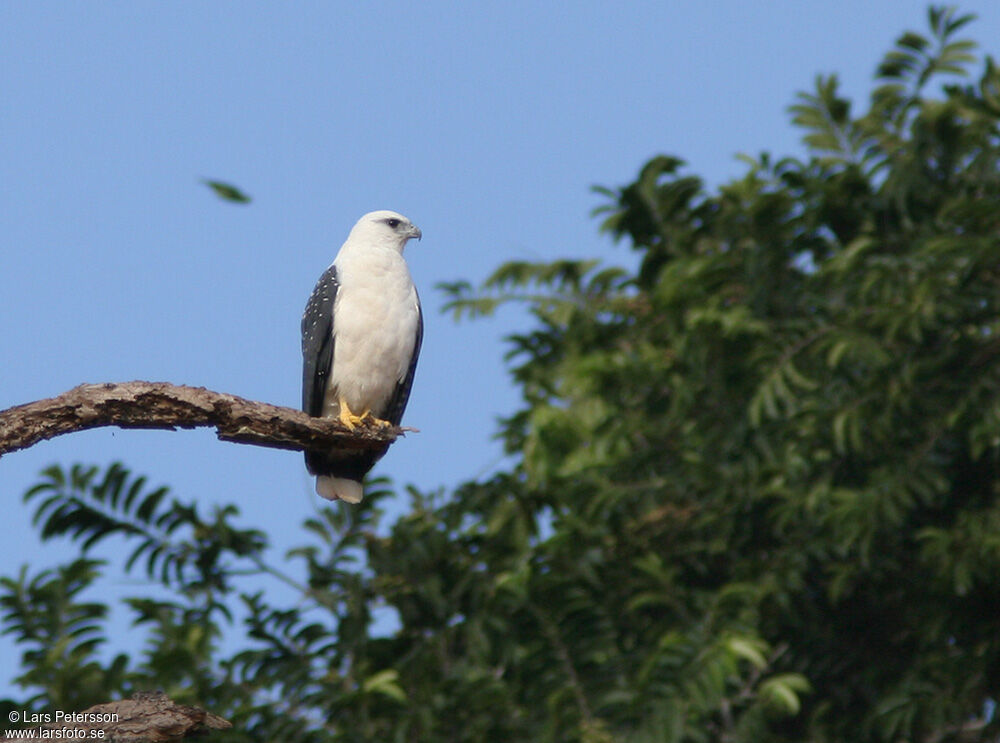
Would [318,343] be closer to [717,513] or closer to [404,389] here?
[404,389]

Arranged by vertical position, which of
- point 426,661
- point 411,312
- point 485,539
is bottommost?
point 426,661

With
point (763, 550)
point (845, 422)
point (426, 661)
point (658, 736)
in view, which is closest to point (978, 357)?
point (845, 422)

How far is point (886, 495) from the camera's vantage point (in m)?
7.82

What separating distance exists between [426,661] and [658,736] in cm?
198

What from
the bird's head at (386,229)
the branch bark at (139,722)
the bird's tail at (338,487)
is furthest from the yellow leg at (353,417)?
the branch bark at (139,722)

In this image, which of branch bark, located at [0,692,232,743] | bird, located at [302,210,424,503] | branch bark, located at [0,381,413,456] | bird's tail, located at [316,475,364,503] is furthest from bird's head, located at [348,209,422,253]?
branch bark, located at [0,692,232,743]

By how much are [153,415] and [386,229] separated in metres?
3.10

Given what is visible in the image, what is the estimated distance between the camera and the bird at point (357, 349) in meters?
7.40

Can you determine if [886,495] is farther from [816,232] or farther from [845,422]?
[816,232]

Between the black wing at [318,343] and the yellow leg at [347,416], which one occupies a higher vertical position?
the black wing at [318,343]

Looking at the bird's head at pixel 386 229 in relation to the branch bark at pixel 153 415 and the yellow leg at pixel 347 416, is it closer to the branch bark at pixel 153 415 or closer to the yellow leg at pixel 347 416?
the yellow leg at pixel 347 416

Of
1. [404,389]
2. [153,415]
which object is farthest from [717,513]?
[153,415]

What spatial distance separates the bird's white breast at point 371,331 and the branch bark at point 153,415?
1.60 metres

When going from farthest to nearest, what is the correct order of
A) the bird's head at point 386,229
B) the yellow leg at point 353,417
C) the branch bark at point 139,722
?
the bird's head at point 386,229 < the yellow leg at point 353,417 < the branch bark at point 139,722
